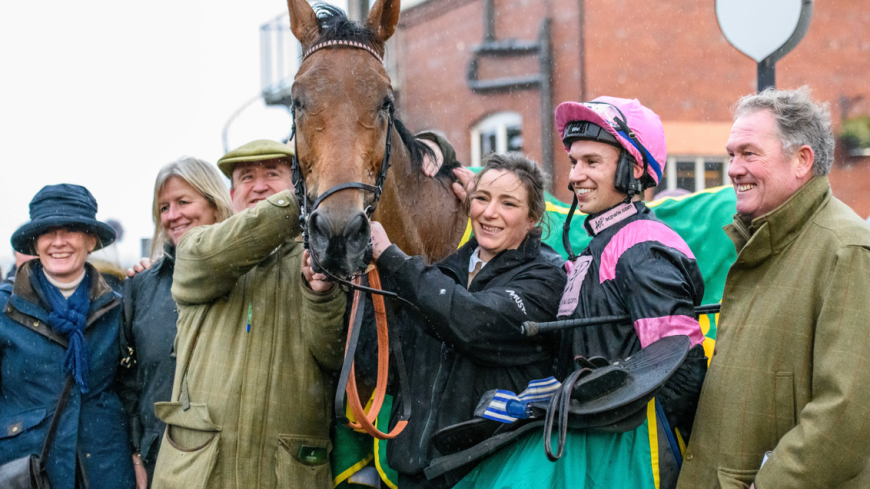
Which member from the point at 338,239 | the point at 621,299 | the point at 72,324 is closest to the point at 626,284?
the point at 621,299

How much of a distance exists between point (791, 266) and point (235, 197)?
234cm

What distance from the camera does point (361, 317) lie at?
98.2 inches

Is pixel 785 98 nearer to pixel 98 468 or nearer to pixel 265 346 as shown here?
pixel 265 346

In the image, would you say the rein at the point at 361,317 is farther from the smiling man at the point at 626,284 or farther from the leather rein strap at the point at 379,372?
the smiling man at the point at 626,284

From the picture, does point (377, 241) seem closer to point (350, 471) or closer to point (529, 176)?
point (529, 176)

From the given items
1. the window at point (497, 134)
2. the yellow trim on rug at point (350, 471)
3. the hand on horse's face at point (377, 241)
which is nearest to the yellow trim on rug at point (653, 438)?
the hand on horse's face at point (377, 241)

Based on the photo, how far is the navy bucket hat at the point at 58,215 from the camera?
3.39 meters

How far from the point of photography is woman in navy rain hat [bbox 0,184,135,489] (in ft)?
10.4

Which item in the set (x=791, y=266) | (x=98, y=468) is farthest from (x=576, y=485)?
(x=98, y=468)

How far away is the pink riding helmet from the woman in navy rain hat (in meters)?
2.37

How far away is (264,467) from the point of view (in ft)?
8.70

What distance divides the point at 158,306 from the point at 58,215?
2.11 feet

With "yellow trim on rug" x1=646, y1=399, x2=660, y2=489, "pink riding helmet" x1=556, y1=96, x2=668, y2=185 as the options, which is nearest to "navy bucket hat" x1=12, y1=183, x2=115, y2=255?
"pink riding helmet" x1=556, y1=96, x2=668, y2=185

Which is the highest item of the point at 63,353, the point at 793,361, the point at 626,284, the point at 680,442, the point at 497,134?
the point at 497,134
